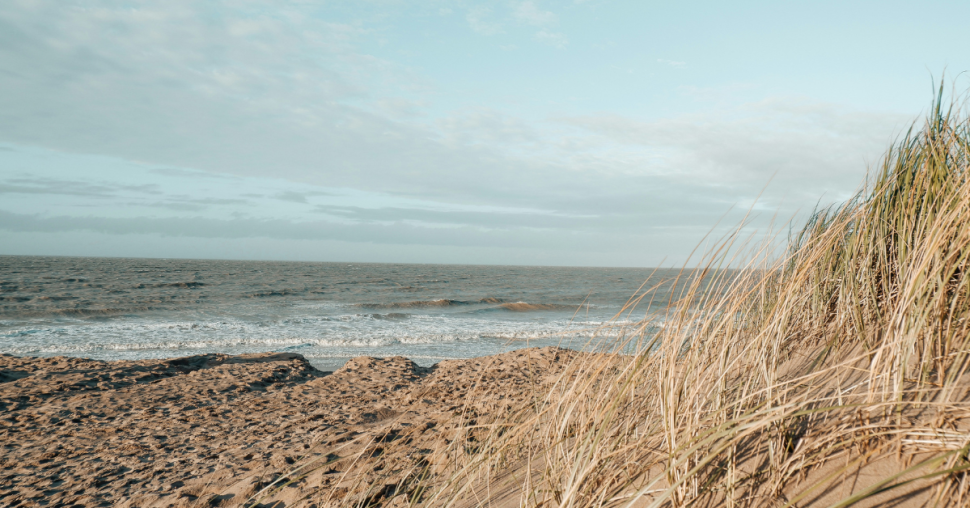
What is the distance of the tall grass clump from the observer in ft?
4.41

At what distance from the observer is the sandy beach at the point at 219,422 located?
3.39 meters

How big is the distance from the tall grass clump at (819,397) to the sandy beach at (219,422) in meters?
0.60

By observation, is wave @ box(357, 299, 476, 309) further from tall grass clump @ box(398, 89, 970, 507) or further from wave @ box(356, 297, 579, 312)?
tall grass clump @ box(398, 89, 970, 507)

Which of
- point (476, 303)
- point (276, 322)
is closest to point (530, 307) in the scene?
point (476, 303)

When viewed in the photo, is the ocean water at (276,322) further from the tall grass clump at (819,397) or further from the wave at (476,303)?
the tall grass clump at (819,397)

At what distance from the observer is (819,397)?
173cm

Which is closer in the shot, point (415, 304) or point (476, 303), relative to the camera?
point (415, 304)

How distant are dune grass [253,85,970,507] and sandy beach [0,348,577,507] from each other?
576 mm

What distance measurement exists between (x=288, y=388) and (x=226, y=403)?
889 mm

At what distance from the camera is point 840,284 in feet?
8.36

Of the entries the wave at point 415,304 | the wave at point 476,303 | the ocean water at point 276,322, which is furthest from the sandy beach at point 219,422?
the wave at point 476,303

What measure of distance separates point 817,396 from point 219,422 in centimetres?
534

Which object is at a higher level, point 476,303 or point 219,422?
point 219,422

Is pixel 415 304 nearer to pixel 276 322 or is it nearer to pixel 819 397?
pixel 276 322
